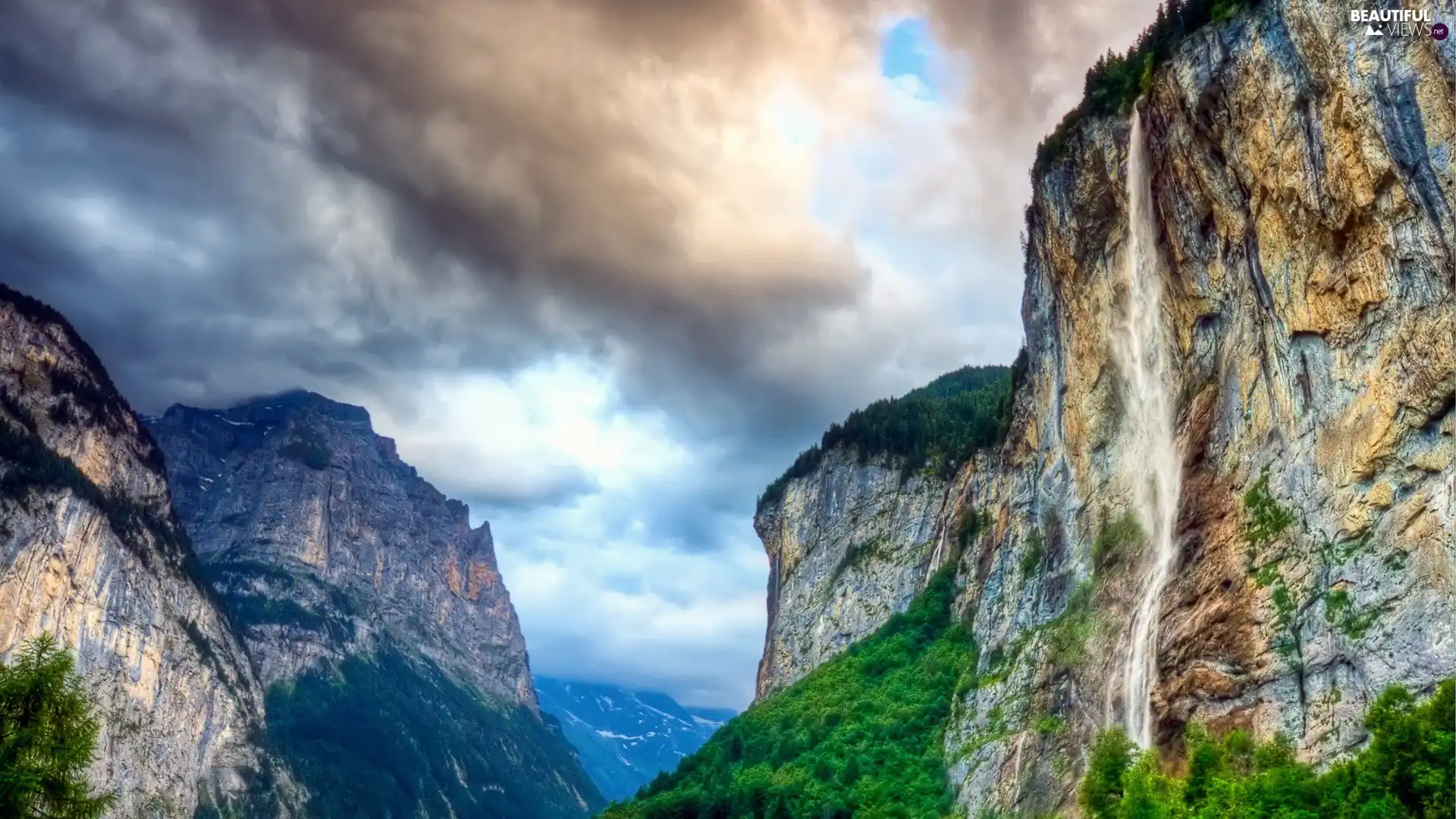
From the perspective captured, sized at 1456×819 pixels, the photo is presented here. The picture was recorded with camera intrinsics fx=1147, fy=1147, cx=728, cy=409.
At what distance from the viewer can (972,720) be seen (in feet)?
292

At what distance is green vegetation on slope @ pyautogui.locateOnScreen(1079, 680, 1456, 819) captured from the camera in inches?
1604

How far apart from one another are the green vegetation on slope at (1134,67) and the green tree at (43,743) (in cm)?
6211

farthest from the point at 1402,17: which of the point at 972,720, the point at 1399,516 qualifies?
the point at 972,720

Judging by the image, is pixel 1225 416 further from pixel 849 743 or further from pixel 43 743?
pixel 849 743

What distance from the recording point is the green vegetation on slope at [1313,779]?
40.8 m

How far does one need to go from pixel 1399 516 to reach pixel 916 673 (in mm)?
71400

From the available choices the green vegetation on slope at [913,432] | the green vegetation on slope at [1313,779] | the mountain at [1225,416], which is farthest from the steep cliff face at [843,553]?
the green vegetation on slope at [1313,779]

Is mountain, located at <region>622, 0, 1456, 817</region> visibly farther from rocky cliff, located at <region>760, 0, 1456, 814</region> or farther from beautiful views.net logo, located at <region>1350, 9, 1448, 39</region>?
beautiful views.net logo, located at <region>1350, 9, 1448, 39</region>

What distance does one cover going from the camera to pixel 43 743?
31.3 metres

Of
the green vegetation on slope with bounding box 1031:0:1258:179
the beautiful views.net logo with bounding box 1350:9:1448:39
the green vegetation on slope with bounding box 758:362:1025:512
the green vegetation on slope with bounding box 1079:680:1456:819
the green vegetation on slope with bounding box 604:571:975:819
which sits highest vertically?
the green vegetation on slope with bounding box 758:362:1025:512

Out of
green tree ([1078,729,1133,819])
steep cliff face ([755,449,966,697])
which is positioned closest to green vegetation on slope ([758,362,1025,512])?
steep cliff face ([755,449,966,697])

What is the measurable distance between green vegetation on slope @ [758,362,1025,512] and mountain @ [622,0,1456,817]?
4756cm

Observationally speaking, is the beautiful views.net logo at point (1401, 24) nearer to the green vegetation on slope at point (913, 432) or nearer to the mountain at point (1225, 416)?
the mountain at point (1225, 416)

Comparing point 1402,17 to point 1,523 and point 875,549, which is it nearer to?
point 875,549
